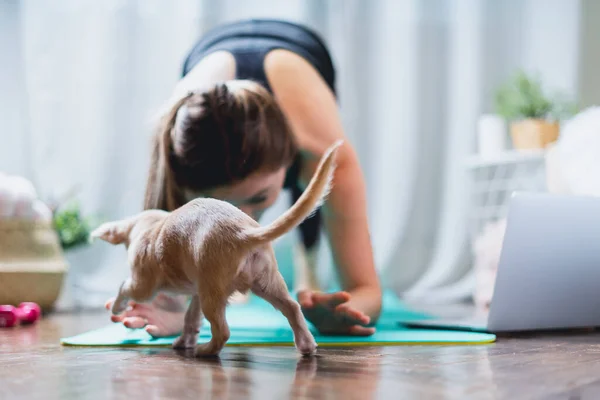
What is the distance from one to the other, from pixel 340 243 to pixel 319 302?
0.22 m

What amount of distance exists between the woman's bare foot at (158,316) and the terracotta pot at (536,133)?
165cm

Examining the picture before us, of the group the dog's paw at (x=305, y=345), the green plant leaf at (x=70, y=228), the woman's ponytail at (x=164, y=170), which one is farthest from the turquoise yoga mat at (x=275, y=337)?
the green plant leaf at (x=70, y=228)

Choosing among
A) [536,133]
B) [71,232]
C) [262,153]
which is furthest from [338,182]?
[536,133]

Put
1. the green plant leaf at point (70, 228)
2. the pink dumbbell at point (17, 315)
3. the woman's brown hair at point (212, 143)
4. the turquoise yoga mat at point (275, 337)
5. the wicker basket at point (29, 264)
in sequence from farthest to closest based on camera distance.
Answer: the green plant leaf at point (70, 228) < the wicker basket at point (29, 264) < the pink dumbbell at point (17, 315) < the woman's brown hair at point (212, 143) < the turquoise yoga mat at point (275, 337)

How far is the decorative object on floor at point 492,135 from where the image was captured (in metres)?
2.66

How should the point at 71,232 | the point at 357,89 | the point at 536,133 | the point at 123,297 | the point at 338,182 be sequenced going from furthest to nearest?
the point at 357,89 < the point at 536,133 < the point at 71,232 < the point at 338,182 < the point at 123,297

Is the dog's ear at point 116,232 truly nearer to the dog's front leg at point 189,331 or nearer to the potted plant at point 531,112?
the dog's front leg at point 189,331

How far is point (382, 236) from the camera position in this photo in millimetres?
2809

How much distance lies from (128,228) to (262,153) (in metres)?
0.33

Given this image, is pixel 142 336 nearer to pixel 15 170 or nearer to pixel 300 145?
pixel 300 145

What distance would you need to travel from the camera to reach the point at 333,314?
4.01 ft

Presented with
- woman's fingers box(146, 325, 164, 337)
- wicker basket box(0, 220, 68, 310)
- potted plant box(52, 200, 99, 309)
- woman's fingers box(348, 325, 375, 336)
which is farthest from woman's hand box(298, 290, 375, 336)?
potted plant box(52, 200, 99, 309)

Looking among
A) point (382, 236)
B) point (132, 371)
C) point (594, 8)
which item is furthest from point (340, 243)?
point (594, 8)

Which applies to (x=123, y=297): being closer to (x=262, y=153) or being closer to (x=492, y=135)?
(x=262, y=153)
